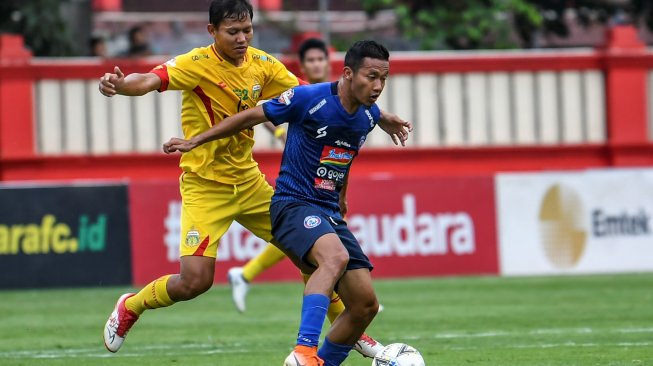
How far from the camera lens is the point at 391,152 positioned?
68.0ft

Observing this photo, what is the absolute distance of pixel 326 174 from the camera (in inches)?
326

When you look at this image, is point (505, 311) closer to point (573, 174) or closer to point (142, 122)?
point (573, 174)

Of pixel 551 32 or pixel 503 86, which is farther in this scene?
pixel 551 32

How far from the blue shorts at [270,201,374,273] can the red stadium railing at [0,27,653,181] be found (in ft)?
37.8

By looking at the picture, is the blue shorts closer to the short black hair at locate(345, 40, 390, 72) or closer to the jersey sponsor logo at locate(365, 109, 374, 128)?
the jersey sponsor logo at locate(365, 109, 374, 128)

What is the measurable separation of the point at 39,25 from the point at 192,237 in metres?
12.6

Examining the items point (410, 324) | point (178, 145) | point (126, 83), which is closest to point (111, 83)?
point (126, 83)

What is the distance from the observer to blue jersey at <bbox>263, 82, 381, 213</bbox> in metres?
8.21

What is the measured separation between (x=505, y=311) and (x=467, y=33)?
30.8ft

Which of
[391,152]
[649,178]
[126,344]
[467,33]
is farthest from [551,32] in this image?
[126,344]

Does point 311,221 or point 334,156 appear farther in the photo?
point 334,156

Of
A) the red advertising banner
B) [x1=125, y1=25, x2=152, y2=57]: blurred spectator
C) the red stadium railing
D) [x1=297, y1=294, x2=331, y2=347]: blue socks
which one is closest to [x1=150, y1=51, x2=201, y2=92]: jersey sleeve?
[x1=297, y1=294, x2=331, y2=347]: blue socks

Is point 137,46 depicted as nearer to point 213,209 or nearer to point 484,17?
point 484,17

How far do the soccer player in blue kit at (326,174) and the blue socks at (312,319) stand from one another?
1 centimetres
